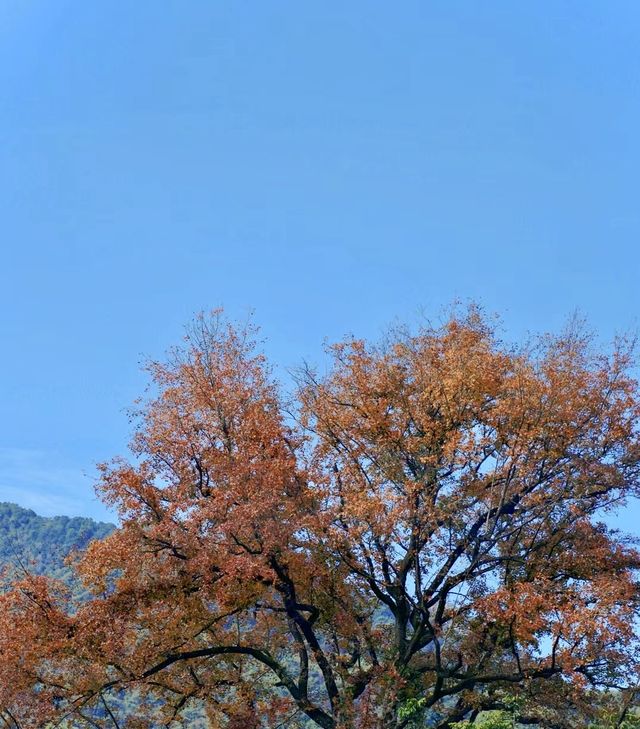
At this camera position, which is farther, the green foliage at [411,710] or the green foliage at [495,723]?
the green foliage at [411,710]

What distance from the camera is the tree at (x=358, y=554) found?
18328mm

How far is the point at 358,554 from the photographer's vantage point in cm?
2005

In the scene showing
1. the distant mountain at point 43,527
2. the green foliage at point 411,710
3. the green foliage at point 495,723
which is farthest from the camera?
the distant mountain at point 43,527

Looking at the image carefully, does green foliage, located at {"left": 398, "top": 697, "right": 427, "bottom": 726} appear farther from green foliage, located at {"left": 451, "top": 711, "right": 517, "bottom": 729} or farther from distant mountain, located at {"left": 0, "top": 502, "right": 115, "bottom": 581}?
distant mountain, located at {"left": 0, "top": 502, "right": 115, "bottom": 581}

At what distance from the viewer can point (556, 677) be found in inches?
730

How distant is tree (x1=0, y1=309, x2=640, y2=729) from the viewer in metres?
18.3

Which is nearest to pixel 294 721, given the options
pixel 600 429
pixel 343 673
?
pixel 343 673

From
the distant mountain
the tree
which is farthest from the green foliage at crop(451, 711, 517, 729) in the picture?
the distant mountain

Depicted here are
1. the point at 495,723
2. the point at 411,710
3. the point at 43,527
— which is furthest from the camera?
the point at 43,527

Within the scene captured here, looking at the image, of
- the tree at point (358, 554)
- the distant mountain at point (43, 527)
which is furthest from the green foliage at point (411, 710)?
the distant mountain at point (43, 527)

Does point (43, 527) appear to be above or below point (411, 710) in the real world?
above

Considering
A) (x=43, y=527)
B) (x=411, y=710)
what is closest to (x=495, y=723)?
(x=411, y=710)

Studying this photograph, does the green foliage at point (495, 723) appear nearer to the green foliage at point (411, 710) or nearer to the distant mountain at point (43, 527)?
the green foliage at point (411, 710)

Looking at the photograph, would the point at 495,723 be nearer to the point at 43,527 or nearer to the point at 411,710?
the point at 411,710
